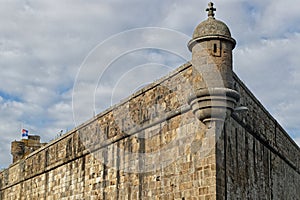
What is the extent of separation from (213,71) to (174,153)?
2106 millimetres

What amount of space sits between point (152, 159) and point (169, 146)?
2.44 ft

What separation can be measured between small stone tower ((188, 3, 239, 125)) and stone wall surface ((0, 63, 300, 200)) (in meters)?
0.27

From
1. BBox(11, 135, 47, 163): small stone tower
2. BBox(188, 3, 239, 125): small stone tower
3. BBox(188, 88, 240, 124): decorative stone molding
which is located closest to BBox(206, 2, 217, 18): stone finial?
BBox(188, 3, 239, 125): small stone tower

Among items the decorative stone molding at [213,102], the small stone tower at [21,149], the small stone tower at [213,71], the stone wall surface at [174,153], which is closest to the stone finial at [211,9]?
the small stone tower at [213,71]

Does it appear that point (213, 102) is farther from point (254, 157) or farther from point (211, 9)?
point (254, 157)

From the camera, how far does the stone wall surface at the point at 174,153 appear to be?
10.2 m

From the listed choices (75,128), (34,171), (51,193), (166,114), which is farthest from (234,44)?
(34,171)

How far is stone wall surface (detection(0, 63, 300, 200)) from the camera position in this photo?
33.5ft

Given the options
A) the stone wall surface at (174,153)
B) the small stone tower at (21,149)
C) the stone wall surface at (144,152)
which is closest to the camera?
the stone wall surface at (174,153)

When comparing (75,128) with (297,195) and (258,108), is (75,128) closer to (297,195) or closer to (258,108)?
(258,108)

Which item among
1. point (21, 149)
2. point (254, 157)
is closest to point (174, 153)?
point (254, 157)

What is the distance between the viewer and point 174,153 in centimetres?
1101

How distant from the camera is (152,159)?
11.8 metres

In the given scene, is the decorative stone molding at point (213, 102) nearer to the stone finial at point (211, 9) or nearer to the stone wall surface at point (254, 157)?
the stone wall surface at point (254, 157)
